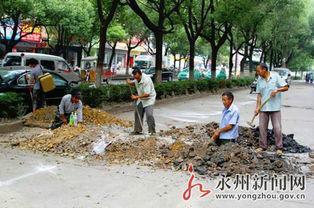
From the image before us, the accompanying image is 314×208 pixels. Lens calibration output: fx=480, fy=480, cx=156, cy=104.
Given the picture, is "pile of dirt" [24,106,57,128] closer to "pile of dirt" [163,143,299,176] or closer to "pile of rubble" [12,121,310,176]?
A: "pile of rubble" [12,121,310,176]

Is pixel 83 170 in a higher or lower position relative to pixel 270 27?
lower

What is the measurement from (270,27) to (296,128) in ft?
88.1

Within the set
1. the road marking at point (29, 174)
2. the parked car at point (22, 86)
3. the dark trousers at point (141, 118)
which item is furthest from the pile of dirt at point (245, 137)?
the parked car at point (22, 86)

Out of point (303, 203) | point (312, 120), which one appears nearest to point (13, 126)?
point (303, 203)

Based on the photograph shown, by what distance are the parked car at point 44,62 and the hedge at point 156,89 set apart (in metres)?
5.02

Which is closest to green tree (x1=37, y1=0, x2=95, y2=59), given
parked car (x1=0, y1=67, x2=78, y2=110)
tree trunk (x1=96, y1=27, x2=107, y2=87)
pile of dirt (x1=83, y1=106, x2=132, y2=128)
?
tree trunk (x1=96, y1=27, x2=107, y2=87)

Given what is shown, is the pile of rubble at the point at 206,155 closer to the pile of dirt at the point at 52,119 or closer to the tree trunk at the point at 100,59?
the pile of dirt at the point at 52,119

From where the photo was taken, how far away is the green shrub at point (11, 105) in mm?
11055

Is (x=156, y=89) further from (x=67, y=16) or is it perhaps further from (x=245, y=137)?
(x=67, y=16)

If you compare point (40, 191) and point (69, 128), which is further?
point (69, 128)

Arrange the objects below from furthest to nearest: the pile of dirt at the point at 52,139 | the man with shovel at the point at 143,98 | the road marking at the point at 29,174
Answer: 1. the man with shovel at the point at 143,98
2. the pile of dirt at the point at 52,139
3. the road marking at the point at 29,174

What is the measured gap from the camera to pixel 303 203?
589 centimetres

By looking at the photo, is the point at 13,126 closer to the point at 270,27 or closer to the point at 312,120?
the point at 312,120

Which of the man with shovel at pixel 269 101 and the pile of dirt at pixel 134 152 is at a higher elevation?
the man with shovel at pixel 269 101
